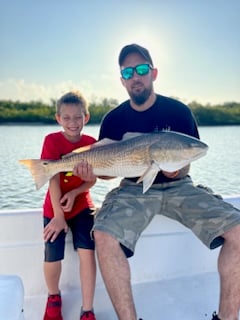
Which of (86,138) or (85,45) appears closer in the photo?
(86,138)

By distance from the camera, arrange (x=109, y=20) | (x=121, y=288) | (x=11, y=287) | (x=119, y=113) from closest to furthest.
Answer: (x=11, y=287)
(x=121, y=288)
(x=119, y=113)
(x=109, y=20)

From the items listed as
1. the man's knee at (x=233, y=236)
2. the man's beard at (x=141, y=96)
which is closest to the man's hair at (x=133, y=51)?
the man's beard at (x=141, y=96)

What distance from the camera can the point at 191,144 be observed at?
207cm

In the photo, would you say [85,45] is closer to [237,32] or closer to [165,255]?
[237,32]

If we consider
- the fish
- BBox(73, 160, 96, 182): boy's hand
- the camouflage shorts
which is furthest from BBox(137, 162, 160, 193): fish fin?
BBox(73, 160, 96, 182): boy's hand

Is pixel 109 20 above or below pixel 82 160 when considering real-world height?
above

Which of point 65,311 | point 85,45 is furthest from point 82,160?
point 85,45

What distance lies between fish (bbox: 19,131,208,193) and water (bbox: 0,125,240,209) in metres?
1.28

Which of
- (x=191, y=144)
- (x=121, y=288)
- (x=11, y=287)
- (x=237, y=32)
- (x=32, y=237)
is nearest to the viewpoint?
(x=11, y=287)

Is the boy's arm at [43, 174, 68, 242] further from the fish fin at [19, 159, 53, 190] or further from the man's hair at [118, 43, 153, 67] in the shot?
the man's hair at [118, 43, 153, 67]

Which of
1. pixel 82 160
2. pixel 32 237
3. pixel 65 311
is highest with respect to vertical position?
pixel 82 160

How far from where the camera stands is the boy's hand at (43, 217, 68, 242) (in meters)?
2.04

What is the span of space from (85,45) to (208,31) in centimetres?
537

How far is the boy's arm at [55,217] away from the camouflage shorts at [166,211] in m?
0.21
